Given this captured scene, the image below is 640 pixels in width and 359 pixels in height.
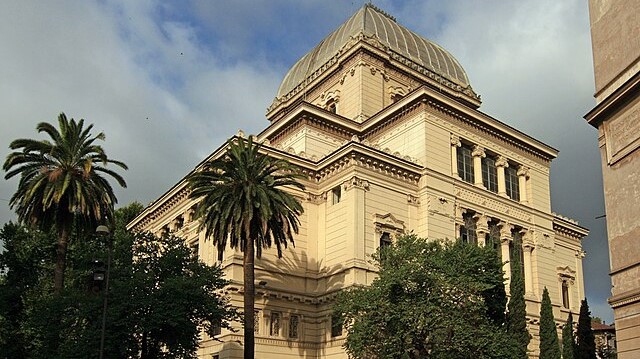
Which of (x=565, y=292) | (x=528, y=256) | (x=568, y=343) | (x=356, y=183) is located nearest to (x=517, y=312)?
(x=568, y=343)

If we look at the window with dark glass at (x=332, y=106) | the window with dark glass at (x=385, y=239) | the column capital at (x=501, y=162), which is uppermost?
the window with dark glass at (x=332, y=106)

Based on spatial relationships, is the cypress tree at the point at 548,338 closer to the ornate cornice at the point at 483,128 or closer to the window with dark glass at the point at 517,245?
the window with dark glass at the point at 517,245

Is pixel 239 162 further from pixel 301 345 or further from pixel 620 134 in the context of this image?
pixel 620 134

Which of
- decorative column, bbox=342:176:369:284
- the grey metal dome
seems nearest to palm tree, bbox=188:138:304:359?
decorative column, bbox=342:176:369:284

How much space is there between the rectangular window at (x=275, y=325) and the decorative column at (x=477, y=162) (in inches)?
633

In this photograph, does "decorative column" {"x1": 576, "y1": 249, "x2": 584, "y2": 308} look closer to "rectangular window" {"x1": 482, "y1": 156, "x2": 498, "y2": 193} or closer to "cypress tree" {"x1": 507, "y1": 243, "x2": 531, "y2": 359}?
"rectangular window" {"x1": 482, "y1": 156, "x2": 498, "y2": 193}

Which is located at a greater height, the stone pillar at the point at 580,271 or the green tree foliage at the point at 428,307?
the stone pillar at the point at 580,271

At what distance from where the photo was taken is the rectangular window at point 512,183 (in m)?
47.4

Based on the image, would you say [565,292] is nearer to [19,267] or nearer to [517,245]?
[517,245]

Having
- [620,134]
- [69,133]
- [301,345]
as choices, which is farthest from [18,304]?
[620,134]

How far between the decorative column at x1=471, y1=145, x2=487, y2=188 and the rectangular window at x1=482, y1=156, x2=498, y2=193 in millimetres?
720

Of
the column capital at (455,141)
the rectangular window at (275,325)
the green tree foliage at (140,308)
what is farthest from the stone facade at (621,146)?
the column capital at (455,141)

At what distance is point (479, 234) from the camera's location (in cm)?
4350

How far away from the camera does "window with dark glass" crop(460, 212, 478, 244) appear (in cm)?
4278
